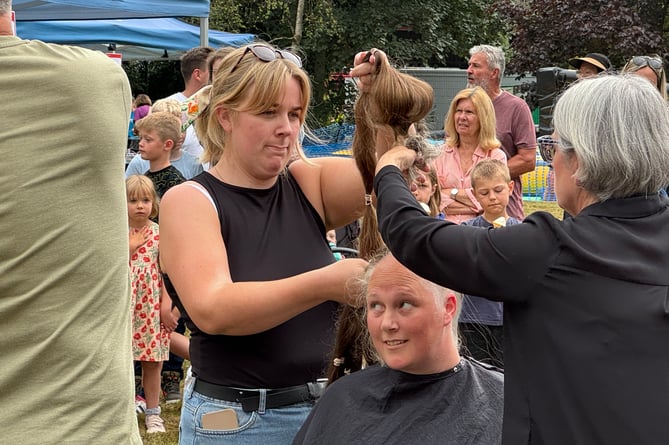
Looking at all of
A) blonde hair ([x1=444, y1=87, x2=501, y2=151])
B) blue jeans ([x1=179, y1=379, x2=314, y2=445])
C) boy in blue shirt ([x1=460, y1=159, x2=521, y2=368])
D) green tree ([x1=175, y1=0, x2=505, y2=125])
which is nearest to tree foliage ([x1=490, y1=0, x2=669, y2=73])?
green tree ([x1=175, y1=0, x2=505, y2=125])

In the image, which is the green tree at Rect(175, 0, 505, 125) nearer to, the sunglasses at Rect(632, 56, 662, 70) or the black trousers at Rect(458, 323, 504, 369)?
the sunglasses at Rect(632, 56, 662, 70)

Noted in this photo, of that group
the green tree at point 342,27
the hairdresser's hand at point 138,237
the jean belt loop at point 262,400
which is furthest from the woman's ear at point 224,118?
the green tree at point 342,27

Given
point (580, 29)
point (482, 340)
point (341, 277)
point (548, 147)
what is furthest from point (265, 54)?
point (580, 29)

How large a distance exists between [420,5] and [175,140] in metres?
17.6

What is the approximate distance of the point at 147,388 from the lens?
5.07 m

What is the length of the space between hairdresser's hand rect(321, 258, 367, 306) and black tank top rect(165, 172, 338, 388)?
230 mm

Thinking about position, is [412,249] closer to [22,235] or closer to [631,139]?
[631,139]

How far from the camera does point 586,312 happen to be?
1.59 meters

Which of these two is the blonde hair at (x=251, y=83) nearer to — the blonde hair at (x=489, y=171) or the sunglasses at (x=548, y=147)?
the sunglasses at (x=548, y=147)

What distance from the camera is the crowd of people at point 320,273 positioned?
160 cm

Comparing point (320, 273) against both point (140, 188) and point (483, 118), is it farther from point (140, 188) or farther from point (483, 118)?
point (483, 118)

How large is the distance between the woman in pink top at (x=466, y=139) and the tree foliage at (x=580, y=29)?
620 inches

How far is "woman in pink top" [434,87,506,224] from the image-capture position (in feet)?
16.6

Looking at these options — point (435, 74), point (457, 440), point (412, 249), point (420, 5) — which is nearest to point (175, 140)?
point (457, 440)
